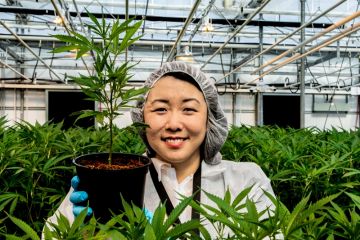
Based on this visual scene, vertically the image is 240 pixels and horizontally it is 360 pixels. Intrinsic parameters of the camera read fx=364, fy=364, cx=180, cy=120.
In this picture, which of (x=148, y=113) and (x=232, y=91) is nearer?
(x=148, y=113)

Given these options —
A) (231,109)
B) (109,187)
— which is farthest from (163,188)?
(231,109)

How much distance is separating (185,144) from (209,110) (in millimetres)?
216

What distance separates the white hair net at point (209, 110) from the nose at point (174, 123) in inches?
5.7

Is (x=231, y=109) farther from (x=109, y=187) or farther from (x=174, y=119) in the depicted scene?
(x=109, y=187)

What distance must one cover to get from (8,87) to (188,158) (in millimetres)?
8649

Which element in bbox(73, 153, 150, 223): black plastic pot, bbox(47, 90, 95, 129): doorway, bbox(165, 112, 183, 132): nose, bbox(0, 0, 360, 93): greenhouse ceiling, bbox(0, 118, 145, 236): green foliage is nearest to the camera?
bbox(73, 153, 150, 223): black plastic pot

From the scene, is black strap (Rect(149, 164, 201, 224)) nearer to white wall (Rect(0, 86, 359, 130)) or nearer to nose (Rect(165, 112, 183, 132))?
nose (Rect(165, 112, 183, 132))

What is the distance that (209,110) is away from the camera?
1.33 m

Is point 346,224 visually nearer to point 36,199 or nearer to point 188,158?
point 188,158

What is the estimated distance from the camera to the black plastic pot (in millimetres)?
763

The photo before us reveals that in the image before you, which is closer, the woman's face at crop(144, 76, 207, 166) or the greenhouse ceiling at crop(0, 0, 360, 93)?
the woman's face at crop(144, 76, 207, 166)

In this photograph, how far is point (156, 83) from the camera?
1.22 meters

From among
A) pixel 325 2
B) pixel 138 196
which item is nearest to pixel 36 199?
pixel 138 196

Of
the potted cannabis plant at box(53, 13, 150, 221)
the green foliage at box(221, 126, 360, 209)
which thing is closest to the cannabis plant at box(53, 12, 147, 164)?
the potted cannabis plant at box(53, 13, 150, 221)
